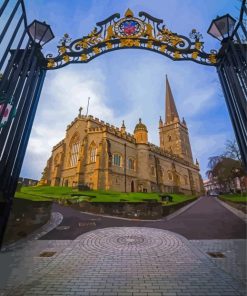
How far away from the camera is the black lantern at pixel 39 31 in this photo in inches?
179

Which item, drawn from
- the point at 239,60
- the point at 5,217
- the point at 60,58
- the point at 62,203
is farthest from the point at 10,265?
the point at 62,203

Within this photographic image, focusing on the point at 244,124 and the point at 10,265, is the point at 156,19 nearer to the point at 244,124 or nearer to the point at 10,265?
the point at 244,124

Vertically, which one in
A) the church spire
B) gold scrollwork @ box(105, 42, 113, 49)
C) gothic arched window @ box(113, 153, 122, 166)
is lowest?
gold scrollwork @ box(105, 42, 113, 49)

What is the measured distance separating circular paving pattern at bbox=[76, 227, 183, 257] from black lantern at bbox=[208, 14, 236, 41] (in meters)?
7.04

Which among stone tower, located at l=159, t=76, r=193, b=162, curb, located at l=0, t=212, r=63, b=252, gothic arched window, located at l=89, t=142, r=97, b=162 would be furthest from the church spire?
curb, located at l=0, t=212, r=63, b=252

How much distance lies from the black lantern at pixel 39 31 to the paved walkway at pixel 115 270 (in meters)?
5.55

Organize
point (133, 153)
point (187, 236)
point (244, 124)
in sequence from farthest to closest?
point (133, 153) → point (187, 236) → point (244, 124)

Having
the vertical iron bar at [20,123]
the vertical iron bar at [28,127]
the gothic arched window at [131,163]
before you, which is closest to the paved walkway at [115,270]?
the vertical iron bar at [28,127]

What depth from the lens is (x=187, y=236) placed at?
1035 cm

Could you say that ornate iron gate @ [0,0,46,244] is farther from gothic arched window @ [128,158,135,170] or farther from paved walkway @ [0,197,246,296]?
gothic arched window @ [128,158,135,170]

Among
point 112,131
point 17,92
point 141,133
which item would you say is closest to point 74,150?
point 112,131

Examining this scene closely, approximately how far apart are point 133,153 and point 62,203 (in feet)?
87.3

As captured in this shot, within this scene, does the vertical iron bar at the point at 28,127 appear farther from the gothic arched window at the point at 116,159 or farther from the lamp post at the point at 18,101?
the gothic arched window at the point at 116,159

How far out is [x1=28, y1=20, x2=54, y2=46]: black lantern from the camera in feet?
14.9
